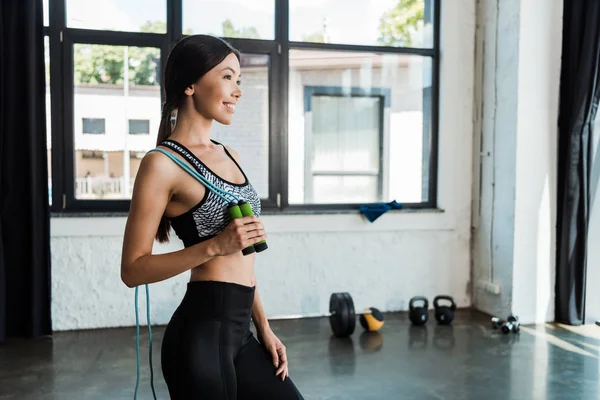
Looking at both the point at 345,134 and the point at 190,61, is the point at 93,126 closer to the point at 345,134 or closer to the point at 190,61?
the point at 345,134

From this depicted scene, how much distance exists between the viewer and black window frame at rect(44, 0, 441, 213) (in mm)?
4045

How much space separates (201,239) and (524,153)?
3.37 metres

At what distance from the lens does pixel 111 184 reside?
4.21 meters

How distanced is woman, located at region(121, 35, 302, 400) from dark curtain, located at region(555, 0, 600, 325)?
10.7ft

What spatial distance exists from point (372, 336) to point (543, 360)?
106 cm

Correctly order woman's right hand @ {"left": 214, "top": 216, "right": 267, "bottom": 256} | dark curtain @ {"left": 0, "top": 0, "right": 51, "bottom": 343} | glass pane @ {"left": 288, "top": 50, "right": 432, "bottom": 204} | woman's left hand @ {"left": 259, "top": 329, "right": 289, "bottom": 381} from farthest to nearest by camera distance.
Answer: glass pane @ {"left": 288, "top": 50, "right": 432, "bottom": 204}, dark curtain @ {"left": 0, "top": 0, "right": 51, "bottom": 343}, woman's left hand @ {"left": 259, "top": 329, "right": 289, "bottom": 381}, woman's right hand @ {"left": 214, "top": 216, "right": 267, "bottom": 256}

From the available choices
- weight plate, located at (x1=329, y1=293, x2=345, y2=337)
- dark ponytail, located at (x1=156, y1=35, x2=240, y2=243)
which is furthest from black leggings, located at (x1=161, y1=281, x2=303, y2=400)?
weight plate, located at (x1=329, y1=293, x2=345, y2=337)

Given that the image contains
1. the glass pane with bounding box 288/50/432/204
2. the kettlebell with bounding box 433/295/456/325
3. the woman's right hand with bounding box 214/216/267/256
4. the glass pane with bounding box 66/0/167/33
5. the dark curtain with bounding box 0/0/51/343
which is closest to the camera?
the woman's right hand with bounding box 214/216/267/256

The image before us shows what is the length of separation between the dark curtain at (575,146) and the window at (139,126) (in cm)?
297

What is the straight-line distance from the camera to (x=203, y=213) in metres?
1.35

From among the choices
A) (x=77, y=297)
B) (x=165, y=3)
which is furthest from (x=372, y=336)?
(x=165, y=3)

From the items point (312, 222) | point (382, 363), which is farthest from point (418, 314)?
point (312, 222)

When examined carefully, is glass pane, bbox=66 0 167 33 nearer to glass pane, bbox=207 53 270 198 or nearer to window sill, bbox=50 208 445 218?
glass pane, bbox=207 53 270 198

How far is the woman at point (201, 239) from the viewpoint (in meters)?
1.27
